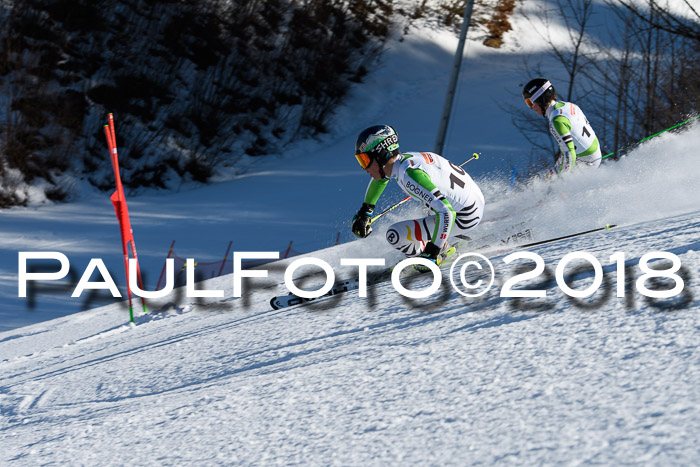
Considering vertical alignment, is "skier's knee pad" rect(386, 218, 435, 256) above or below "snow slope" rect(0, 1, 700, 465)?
above

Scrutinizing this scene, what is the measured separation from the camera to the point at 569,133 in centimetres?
743

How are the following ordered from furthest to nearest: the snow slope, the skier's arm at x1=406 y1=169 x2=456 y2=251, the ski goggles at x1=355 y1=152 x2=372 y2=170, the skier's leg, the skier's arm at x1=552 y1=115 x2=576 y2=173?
the skier's arm at x1=552 y1=115 x2=576 y2=173, the skier's leg, the ski goggles at x1=355 y1=152 x2=372 y2=170, the skier's arm at x1=406 y1=169 x2=456 y2=251, the snow slope

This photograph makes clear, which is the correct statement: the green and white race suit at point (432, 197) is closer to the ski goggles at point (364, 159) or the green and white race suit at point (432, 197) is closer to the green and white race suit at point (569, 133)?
the ski goggles at point (364, 159)

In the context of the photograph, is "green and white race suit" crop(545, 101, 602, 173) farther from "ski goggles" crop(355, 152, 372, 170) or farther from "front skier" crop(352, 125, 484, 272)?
"ski goggles" crop(355, 152, 372, 170)

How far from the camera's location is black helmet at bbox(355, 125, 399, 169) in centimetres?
540

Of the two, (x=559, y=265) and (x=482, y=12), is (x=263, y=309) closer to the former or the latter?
(x=559, y=265)

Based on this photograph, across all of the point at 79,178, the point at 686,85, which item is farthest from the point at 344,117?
the point at 686,85

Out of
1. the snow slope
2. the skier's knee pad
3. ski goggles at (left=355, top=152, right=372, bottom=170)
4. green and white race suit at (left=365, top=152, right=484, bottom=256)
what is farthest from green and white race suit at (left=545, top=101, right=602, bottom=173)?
ski goggles at (left=355, top=152, right=372, bottom=170)

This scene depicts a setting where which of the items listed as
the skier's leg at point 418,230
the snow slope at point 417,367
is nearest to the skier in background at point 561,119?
the snow slope at point 417,367

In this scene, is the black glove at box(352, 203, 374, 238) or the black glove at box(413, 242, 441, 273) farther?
the black glove at box(352, 203, 374, 238)

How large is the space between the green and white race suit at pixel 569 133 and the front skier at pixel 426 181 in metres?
1.98

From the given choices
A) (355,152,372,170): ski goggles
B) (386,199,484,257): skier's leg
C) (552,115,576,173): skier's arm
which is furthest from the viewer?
(552,115,576,173): skier's arm

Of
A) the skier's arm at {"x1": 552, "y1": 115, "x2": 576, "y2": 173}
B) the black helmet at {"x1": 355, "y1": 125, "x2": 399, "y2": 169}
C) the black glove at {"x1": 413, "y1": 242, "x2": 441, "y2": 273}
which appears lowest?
the black glove at {"x1": 413, "y1": 242, "x2": 441, "y2": 273}

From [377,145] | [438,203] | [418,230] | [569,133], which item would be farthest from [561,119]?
[377,145]
